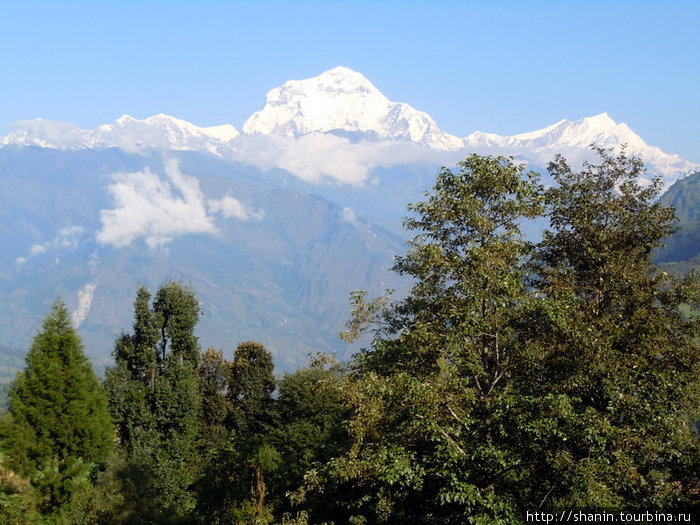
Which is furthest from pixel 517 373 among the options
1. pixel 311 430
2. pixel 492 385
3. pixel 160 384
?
pixel 160 384

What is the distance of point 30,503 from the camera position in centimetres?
2436

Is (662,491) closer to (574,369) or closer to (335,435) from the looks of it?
(574,369)

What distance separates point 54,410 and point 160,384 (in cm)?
1703

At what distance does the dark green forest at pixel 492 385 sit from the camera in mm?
14547

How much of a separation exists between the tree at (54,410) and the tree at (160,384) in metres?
7.11

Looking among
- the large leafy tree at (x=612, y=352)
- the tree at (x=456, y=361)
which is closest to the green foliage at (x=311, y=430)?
the tree at (x=456, y=361)

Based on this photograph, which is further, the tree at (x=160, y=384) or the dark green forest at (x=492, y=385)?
the tree at (x=160, y=384)

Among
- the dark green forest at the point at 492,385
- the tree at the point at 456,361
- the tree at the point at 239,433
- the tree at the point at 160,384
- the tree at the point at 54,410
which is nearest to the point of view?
the tree at the point at 456,361

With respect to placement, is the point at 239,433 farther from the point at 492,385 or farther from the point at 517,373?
the point at 492,385

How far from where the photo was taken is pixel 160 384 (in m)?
44.8

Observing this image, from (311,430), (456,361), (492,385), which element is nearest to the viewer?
(456,361)

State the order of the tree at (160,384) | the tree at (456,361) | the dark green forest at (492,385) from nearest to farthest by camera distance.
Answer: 1. the tree at (456,361)
2. the dark green forest at (492,385)
3. the tree at (160,384)

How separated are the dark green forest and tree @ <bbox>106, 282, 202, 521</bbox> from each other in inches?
360

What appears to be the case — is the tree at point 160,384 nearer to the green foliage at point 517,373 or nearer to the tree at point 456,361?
the tree at point 456,361
